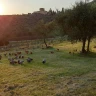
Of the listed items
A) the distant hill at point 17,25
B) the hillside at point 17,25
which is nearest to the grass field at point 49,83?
the distant hill at point 17,25

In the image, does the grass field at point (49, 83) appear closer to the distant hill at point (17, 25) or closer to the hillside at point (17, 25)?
the distant hill at point (17, 25)

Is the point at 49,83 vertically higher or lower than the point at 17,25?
lower

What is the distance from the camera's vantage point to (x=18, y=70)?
2522 cm

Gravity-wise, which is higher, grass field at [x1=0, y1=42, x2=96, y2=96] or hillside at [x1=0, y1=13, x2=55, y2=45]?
hillside at [x1=0, y1=13, x2=55, y2=45]

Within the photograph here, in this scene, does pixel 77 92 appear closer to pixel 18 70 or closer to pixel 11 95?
pixel 11 95

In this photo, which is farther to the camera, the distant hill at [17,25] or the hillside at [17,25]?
the hillside at [17,25]

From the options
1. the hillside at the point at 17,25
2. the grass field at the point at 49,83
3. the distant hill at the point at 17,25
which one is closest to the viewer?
the grass field at the point at 49,83

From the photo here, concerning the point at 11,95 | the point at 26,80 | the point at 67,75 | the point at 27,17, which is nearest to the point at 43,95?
the point at 11,95

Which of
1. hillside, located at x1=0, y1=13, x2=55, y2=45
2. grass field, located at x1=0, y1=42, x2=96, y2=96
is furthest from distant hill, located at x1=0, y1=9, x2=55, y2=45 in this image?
grass field, located at x1=0, y1=42, x2=96, y2=96

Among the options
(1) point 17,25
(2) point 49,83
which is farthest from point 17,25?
(2) point 49,83

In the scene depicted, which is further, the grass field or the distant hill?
the distant hill

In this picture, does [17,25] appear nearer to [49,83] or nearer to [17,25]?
[17,25]

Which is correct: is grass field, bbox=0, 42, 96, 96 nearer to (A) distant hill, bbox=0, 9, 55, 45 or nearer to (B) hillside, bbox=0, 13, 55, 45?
(A) distant hill, bbox=0, 9, 55, 45

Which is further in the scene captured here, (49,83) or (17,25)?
(17,25)
